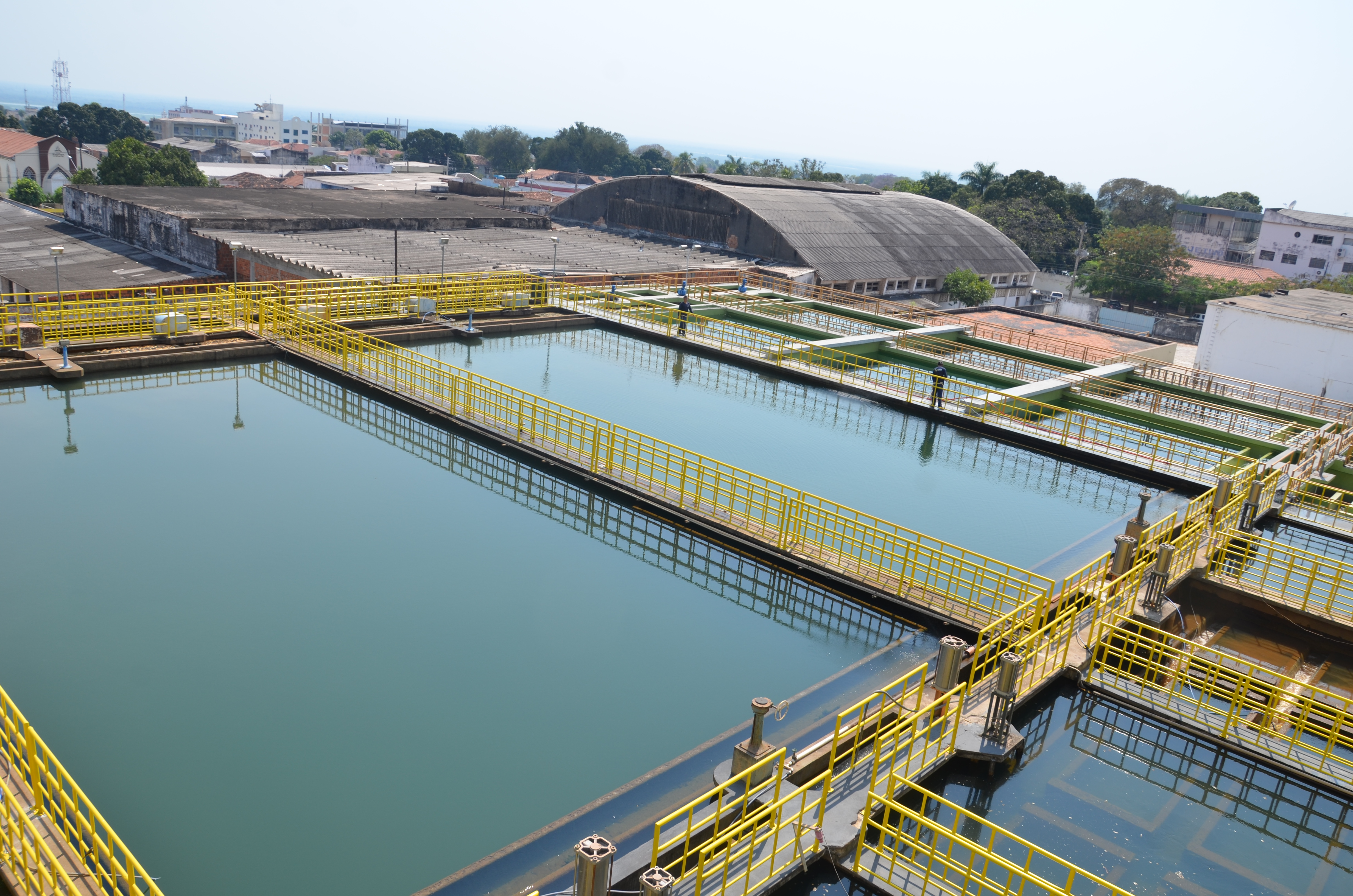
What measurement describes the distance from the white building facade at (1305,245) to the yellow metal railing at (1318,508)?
198ft

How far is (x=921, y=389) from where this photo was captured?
27.6 m

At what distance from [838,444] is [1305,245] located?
67478mm

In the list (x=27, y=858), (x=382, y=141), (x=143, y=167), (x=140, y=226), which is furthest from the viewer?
(x=382, y=141)

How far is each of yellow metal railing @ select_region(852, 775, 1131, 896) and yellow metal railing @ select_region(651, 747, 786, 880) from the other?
996 mm

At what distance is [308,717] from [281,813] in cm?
153

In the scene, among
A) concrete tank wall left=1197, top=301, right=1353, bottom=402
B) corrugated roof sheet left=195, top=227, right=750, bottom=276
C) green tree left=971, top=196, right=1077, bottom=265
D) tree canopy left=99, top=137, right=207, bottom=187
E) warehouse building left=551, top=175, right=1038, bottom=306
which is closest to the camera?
concrete tank wall left=1197, top=301, right=1353, bottom=402

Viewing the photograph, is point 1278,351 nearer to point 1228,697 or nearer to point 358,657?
point 1228,697

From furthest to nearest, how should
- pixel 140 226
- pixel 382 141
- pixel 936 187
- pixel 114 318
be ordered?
pixel 382 141 → pixel 936 187 → pixel 140 226 → pixel 114 318

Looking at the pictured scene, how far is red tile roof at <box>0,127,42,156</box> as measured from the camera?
8788 cm

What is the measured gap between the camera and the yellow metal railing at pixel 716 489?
1415 cm

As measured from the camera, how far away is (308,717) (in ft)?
33.4

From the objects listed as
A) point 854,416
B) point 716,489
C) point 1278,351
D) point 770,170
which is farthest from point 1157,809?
point 770,170

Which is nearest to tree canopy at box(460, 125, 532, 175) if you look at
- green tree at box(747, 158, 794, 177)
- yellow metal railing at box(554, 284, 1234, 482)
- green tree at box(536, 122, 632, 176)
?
green tree at box(536, 122, 632, 176)

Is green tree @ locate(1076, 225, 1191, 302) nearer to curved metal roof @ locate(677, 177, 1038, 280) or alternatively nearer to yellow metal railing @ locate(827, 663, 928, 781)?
curved metal roof @ locate(677, 177, 1038, 280)
